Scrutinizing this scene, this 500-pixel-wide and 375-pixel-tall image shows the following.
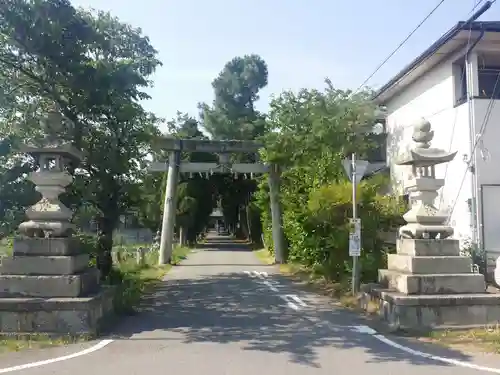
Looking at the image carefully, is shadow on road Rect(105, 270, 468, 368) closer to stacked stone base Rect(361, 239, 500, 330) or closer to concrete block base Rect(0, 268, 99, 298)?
stacked stone base Rect(361, 239, 500, 330)

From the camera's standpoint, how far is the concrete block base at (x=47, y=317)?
8.34 meters

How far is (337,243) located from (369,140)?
714 cm

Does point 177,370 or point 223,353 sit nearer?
point 177,370

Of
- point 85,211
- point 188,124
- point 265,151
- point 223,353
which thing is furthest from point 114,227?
point 188,124

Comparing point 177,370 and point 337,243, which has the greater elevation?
point 337,243

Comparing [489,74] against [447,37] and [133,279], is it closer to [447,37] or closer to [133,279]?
[447,37]

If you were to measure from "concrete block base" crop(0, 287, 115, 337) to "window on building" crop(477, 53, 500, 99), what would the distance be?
39.4 feet

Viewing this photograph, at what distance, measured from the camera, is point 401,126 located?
19.6 m

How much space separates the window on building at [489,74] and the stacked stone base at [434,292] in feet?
23.2

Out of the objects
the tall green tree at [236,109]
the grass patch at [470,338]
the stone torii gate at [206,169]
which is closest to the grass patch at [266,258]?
the stone torii gate at [206,169]

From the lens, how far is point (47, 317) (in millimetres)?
8383

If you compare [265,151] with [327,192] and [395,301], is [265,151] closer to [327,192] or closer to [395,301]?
[327,192]

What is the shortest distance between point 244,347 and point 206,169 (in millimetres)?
18620

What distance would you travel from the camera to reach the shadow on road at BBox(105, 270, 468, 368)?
24.8 ft
